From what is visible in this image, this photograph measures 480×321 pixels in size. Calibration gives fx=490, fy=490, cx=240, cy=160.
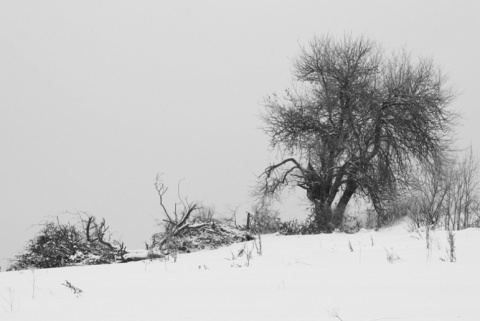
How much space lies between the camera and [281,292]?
421 centimetres

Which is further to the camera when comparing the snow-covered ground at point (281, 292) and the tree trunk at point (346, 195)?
the tree trunk at point (346, 195)

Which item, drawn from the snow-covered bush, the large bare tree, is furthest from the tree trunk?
the snow-covered bush

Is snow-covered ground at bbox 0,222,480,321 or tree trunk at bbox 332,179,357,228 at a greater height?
tree trunk at bbox 332,179,357,228

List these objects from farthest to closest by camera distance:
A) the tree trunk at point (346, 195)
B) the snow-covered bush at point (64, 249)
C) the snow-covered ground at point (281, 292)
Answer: the tree trunk at point (346, 195)
the snow-covered bush at point (64, 249)
the snow-covered ground at point (281, 292)

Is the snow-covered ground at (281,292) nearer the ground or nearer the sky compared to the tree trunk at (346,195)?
nearer the ground

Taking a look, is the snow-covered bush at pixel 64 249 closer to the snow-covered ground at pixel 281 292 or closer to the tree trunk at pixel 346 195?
the snow-covered ground at pixel 281 292

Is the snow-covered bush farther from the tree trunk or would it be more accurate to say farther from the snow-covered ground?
the tree trunk

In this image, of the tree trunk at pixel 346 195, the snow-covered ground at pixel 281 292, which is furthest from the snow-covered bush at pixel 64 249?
the tree trunk at pixel 346 195

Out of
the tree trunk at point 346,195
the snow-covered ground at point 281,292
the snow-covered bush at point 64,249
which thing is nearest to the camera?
the snow-covered ground at point 281,292

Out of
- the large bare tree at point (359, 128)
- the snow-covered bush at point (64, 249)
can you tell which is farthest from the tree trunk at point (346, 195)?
the snow-covered bush at point (64, 249)

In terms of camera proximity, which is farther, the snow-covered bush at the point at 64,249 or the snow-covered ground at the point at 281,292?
the snow-covered bush at the point at 64,249

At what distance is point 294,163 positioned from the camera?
1925 centimetres

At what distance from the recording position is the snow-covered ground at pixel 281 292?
3.46 meters

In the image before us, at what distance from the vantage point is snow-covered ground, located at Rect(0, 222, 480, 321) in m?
3.46
